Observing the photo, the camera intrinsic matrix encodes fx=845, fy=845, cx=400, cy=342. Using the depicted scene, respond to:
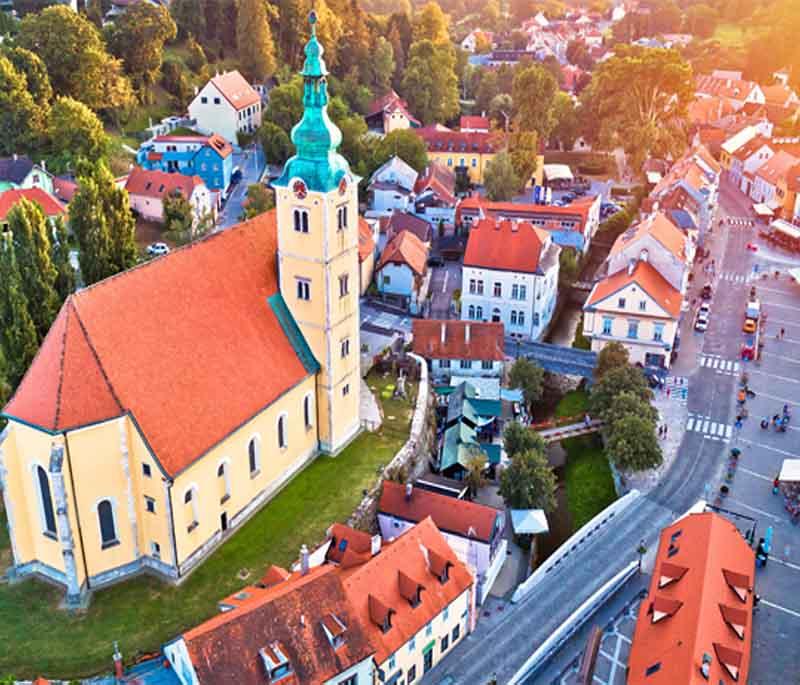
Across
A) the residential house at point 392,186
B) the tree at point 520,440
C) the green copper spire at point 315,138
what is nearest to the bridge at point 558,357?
the tree at point 520,440

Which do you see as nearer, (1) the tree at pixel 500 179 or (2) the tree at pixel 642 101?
(1) the tree at pixel 500 179

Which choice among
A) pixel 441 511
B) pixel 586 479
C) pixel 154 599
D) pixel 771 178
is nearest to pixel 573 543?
pixel 441 511

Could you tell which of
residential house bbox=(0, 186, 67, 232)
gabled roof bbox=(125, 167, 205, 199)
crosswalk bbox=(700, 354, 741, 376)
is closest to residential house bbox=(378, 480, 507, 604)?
crosswalk bbox=(700, 354, 741, 376)

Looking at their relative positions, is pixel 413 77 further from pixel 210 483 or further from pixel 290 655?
pixel 290 655

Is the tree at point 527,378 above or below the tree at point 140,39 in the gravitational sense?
below

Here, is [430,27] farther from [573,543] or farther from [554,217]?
[573,543]

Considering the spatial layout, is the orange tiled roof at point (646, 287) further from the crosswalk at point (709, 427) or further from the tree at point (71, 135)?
the tree at point (71, 135)
